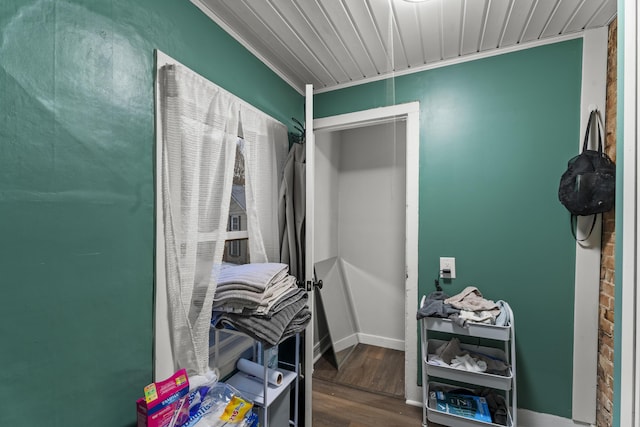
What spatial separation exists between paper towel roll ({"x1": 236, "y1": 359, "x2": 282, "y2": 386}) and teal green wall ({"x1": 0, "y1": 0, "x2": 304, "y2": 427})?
19.9 inches

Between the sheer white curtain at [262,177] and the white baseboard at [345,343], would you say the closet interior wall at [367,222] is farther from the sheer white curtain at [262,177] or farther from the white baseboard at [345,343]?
the sheer white curtain at [262,177]

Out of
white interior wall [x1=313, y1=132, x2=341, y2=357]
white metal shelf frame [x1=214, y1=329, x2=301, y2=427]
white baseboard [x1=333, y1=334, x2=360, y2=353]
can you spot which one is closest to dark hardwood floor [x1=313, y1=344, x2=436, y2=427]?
white baseboard [x1=333, y1=334, x2=360, y2=353]

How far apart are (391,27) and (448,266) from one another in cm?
148

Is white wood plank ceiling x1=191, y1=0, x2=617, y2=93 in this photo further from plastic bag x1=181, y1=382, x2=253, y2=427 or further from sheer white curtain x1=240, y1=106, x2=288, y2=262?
plastic bag x1=181, y1=382, x2=253, y2=427

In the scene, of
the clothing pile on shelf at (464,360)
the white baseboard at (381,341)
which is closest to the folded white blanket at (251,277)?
the clothing pile on shelf at (464,360)

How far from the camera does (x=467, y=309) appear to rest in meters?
1.58

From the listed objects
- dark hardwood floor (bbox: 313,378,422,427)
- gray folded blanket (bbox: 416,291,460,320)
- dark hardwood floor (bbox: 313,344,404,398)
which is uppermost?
gray folded blanket (bbox: 416,291,460,320)

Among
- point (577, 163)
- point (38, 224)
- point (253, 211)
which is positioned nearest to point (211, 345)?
point (253, 211)

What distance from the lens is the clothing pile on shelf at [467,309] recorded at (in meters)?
1.49

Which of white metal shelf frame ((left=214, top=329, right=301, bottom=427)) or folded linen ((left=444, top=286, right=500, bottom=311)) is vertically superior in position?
folded linen ((left=444, top=286, right=500, bottom=311))

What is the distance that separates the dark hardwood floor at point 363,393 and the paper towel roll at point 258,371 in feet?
2.06

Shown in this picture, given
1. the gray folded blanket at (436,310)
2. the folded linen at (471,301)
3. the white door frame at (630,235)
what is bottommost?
the gray folded blanket at (436,310)

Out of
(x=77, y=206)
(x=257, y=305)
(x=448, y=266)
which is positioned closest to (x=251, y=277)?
(x=257, y=305)

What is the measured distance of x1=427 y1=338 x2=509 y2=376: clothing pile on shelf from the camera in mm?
1517
